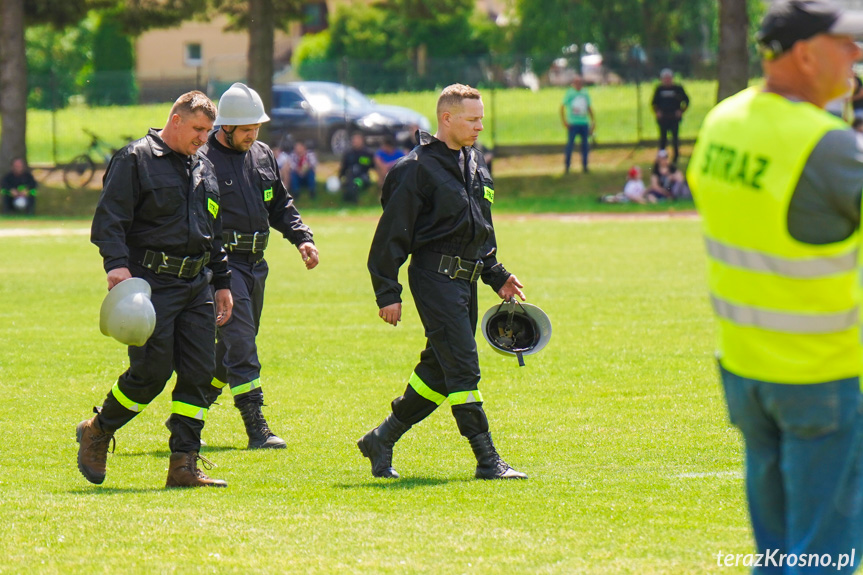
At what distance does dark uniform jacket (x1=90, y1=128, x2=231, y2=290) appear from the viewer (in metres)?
6.36

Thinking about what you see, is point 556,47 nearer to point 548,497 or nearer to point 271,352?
point 271,352

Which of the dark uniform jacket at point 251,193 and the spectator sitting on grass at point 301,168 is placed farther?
the spectator sitting on grass at point 301,168

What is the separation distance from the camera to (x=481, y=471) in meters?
6.69

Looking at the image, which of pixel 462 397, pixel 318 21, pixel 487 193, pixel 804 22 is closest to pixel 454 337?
pixel 462 397

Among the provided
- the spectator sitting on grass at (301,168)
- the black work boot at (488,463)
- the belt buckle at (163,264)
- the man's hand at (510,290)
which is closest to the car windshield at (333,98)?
the spectator sitting on grass at (301,168)

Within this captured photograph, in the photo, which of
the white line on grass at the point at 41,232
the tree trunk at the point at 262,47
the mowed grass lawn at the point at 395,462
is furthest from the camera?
the tree trunk at the point at 262,47

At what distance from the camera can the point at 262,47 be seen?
32.1m

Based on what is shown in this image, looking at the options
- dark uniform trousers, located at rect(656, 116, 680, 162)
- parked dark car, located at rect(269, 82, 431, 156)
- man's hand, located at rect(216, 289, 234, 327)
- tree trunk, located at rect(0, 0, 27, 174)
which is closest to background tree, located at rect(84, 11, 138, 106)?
tree trunk, located at rect(0, 0, 27, 174)

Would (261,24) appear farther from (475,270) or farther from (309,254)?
(475,270)

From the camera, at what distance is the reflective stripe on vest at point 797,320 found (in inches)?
136

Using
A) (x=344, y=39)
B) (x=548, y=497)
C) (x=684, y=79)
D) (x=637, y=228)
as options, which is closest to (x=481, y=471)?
(x=548, y=497)

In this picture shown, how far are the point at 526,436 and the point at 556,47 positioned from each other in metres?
47.9

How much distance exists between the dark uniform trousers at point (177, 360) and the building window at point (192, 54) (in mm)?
65086

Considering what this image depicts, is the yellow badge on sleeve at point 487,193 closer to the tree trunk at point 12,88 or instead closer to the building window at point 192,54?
the tree trunk at point 12,88
